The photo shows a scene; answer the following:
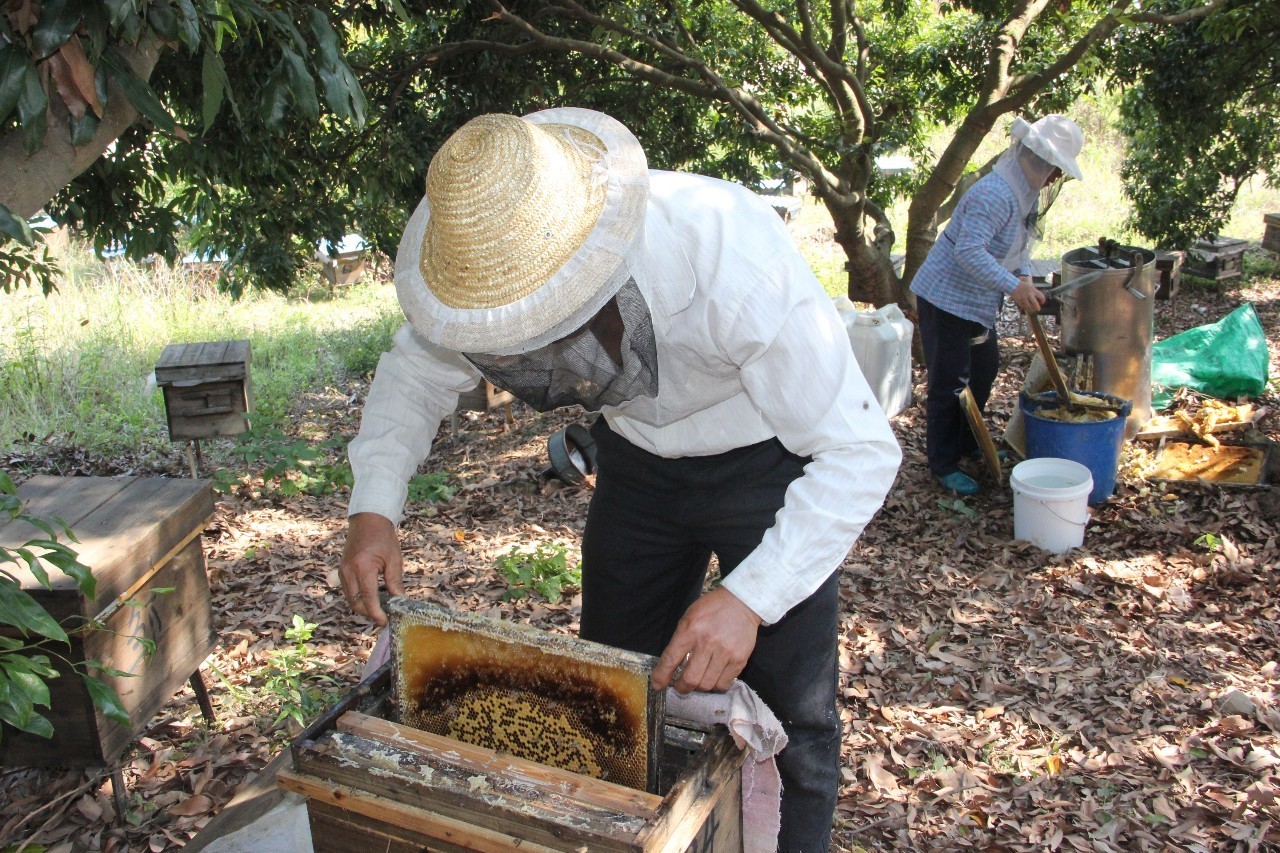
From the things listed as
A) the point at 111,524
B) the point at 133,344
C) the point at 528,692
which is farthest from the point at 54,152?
the point at 133,344

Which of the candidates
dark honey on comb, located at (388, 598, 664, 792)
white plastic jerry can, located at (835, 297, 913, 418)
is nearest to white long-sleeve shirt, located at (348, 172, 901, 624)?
dark honey on comb, located at (388, 598, 664, 792)

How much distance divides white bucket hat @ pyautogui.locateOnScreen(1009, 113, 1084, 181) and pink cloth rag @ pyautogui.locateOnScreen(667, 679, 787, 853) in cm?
326

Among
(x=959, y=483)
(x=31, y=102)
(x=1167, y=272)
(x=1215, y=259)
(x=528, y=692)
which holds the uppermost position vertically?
(x=31, y=102)

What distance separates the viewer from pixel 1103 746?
2891 millimetres

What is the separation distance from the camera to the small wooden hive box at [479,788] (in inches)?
50.3

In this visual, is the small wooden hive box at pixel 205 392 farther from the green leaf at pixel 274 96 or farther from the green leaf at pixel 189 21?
the green leaf at pixel 189 21

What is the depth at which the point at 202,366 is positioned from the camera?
433cm

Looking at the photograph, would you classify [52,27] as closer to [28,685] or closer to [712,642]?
[28,685]

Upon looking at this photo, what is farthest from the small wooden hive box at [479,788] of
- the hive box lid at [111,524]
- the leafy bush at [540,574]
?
the leafy bush at [540,574]

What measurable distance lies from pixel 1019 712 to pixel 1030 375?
2.19 metres

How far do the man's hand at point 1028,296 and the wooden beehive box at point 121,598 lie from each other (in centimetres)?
335

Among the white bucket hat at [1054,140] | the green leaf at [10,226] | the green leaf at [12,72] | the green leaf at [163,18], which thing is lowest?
the green leaf at [10,226]

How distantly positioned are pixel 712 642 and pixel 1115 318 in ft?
13.0

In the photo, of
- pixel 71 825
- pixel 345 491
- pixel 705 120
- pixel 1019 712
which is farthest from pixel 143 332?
pixel 1019 712
